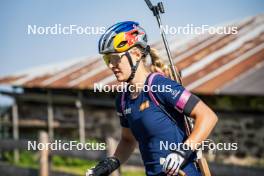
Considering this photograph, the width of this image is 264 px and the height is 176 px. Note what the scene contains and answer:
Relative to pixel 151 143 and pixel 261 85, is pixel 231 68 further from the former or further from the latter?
pixel 151 143

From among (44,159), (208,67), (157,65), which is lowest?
(44,159)

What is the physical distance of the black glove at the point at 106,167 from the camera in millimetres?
3957

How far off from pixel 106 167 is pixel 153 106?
0.76 m

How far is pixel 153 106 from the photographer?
347 cm

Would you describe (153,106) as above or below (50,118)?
above

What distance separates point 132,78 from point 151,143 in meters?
0.43

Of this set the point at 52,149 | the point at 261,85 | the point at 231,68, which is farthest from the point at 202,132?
the point at 231,68

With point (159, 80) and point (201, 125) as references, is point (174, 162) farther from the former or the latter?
point (159, 80)

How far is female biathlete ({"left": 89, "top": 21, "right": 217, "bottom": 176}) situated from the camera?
327cm

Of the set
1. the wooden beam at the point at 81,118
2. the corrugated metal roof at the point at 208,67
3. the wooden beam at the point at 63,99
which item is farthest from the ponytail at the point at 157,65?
the wooden beam at the point at 81,118

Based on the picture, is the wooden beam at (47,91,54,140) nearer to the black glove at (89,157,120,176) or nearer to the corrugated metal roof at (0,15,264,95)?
the corrugated metal roof at (0,15,264,95)

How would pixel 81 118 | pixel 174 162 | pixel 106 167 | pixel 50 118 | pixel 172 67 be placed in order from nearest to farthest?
1. pixel 174 162
2. pixel 172 67
3. pixel 106 167
4. pixel 81 118
5. pixel 50 118

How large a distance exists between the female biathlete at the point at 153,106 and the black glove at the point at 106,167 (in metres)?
0.39

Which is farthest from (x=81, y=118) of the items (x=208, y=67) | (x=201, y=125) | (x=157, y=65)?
(x=201, y=125)
